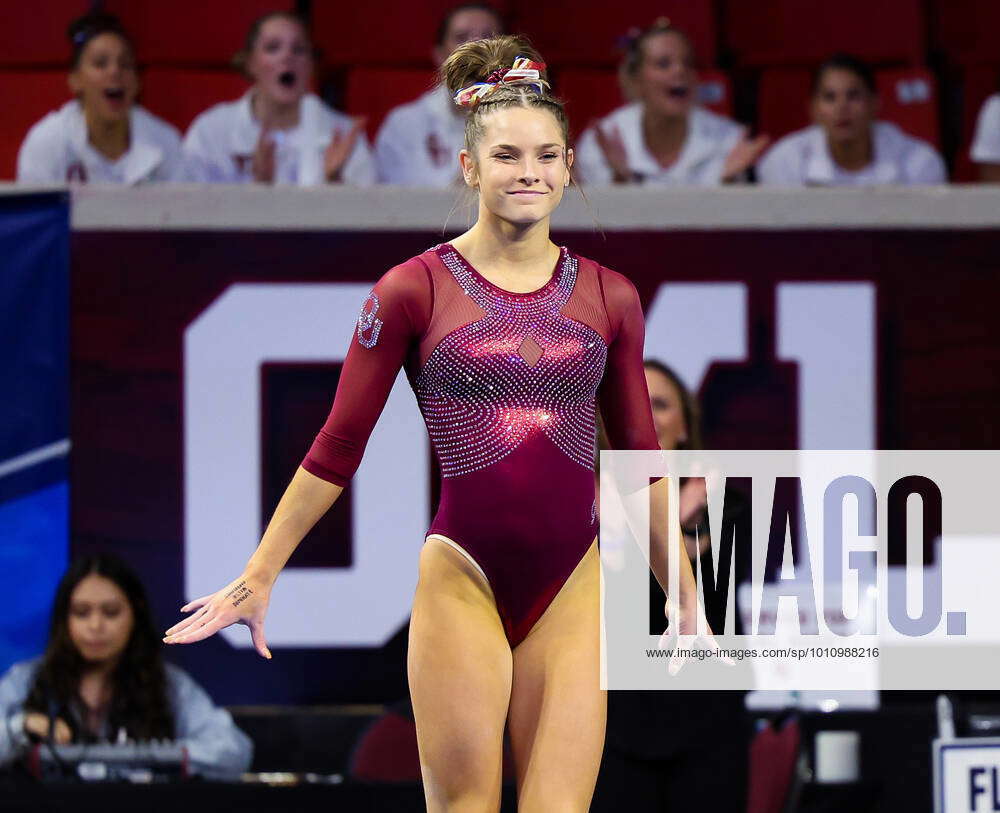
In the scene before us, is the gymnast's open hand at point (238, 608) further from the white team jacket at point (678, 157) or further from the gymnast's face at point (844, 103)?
the gymnast's face at point (844, 103)

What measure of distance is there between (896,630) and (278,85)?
9.48ft

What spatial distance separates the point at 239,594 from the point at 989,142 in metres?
4.40

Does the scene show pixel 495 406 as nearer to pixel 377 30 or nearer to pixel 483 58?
pixel 483 58

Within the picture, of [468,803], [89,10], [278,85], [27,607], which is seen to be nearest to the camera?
[468,803]

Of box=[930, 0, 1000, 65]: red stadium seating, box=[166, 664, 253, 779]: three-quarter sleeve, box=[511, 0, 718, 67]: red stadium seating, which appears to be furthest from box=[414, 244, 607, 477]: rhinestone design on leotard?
box=[930, 0, 1000, 65]: red stadium seating

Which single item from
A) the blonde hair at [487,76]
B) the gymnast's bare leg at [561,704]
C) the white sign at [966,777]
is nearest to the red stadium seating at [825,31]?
the white sign at [966,777]

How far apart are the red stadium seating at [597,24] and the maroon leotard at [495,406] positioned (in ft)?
13.6

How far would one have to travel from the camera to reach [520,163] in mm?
2881

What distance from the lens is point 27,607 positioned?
210 inches

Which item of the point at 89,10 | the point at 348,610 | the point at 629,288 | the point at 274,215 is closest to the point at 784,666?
the point at 348,610

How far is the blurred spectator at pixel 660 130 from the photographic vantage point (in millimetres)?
5973

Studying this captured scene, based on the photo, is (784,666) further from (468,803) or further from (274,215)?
(468,803)

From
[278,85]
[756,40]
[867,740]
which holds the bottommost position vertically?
[867,740]

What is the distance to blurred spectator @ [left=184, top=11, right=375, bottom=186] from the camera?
5832mm
